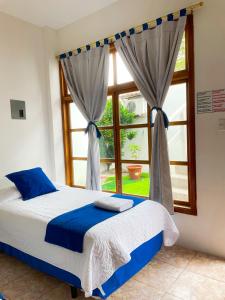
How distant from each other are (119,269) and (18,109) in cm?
254

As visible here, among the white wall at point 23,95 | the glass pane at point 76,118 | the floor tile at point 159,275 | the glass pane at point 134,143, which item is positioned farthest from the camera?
the glass pane at point 76,118

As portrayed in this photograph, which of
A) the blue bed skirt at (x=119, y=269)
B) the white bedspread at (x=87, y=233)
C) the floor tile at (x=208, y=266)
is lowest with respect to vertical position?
the floor tile at (x=208, y=266)

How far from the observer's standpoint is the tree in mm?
3201

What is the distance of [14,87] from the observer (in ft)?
10.9

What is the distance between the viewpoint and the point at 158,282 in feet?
6.97

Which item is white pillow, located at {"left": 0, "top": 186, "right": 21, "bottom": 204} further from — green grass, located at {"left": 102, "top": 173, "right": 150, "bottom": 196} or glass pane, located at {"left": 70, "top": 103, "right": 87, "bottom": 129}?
glass pane, located at {"left": 70, "top": 103, "right": 87, "bottom": 129}

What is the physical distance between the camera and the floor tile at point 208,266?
221 cm

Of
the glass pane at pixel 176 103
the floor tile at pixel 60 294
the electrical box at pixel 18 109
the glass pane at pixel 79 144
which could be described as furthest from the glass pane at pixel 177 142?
the electrical box at pixel 18 109

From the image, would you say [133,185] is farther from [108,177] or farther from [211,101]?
[211,101]

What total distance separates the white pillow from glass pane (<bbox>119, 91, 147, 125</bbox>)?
1.63 meters

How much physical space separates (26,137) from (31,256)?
1.77 metres

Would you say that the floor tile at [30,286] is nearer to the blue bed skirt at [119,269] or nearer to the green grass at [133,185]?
the blue bed skirt at [119,269]

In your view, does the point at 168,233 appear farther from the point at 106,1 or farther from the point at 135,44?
the point at 106,1

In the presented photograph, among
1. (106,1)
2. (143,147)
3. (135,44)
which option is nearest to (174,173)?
(143,147)
